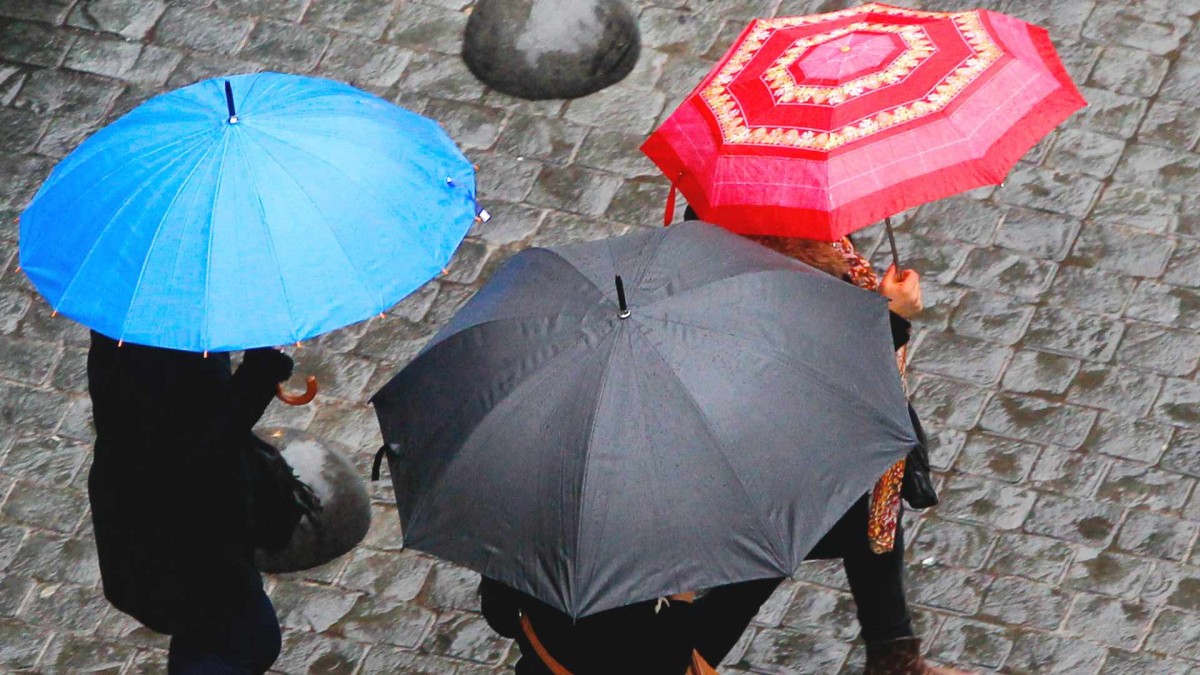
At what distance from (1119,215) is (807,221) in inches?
117

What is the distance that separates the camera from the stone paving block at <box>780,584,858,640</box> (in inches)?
230

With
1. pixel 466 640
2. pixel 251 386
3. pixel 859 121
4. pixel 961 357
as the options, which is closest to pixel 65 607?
pixel 466 640

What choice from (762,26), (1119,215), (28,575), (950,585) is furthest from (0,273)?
(1119,215)

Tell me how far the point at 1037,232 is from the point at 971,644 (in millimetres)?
2013

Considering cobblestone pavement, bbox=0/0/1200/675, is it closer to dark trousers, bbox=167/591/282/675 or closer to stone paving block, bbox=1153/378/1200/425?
stone paving block, bbox=1153/378/1200/425

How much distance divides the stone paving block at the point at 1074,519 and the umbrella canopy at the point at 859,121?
187 cm

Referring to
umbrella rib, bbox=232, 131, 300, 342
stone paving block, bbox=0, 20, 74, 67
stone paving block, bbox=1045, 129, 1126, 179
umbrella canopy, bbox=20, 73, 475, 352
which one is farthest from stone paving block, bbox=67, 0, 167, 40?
stone paving block, bbox=1045, 129, 1126, 179

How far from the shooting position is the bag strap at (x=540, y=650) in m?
4.43

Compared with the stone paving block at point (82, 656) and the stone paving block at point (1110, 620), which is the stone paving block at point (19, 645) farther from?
the stone paving block at point (1110, 620)

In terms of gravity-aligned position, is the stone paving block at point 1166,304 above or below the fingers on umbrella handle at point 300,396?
below

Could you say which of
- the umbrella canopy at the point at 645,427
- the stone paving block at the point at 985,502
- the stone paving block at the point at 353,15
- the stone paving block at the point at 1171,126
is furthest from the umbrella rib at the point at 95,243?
the stone paving block at the point at 1171,126

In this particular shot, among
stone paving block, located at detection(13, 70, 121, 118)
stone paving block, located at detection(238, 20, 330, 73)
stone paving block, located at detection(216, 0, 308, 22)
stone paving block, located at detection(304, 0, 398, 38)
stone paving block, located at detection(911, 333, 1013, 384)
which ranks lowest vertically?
stone paving block, located at detection(911, 333, 1013, 384)

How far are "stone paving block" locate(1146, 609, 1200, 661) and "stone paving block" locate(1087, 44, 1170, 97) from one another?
8.65ft

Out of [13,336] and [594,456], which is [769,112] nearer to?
[594,456]
